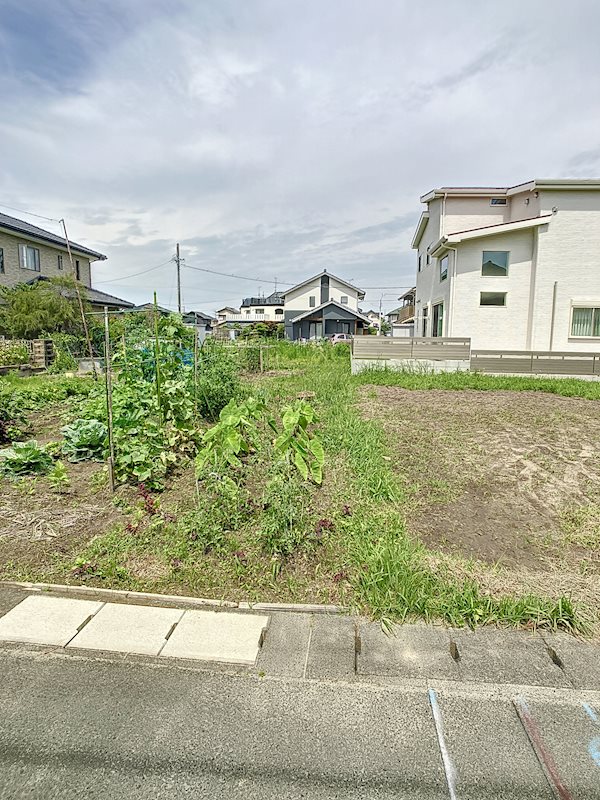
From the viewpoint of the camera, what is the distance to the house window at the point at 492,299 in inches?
491

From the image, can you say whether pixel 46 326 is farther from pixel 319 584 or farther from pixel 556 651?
pixel 556 651

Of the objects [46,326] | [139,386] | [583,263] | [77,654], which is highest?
[583,263]

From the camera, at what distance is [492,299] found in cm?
1252

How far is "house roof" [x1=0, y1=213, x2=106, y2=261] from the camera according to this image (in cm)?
1591

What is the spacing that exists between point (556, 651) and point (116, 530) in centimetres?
237

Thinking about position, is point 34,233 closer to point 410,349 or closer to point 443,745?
point 410,349

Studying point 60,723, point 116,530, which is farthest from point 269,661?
point 116,530

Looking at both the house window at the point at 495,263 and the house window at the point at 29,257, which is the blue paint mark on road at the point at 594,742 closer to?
the house window at the point at 495,263

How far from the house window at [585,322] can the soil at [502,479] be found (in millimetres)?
6717

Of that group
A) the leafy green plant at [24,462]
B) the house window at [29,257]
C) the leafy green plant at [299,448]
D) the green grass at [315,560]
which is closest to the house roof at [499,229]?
the green grass at [315,560]

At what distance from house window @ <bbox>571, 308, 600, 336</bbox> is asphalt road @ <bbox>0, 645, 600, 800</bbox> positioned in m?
12.8

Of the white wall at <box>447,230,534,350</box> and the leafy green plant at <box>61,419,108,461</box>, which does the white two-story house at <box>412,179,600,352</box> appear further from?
the leafy green plant at <box>61,419,108,461</box>

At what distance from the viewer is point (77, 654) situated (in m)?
1.76

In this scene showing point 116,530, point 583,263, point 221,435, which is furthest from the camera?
point 583,263
